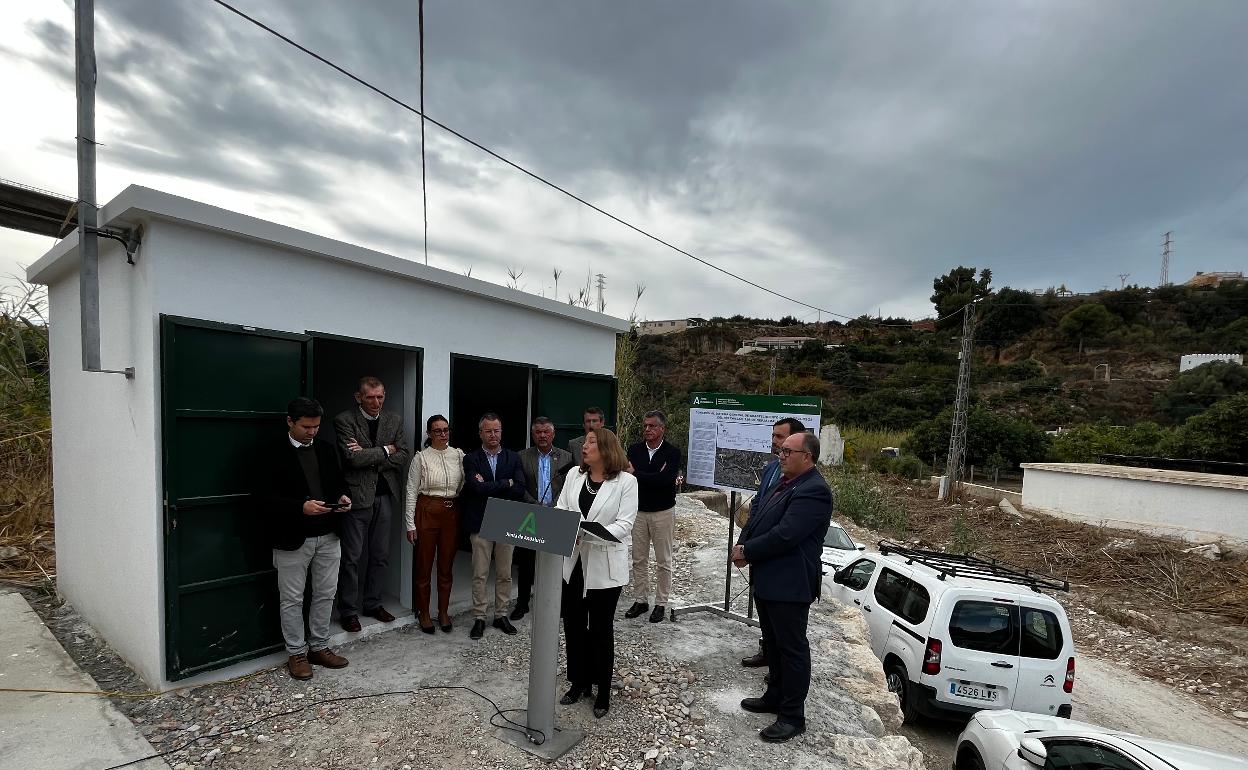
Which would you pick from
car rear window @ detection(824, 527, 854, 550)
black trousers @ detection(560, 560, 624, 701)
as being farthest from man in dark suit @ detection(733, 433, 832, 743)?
car rear window @ detection(824, 527, 854, 550)

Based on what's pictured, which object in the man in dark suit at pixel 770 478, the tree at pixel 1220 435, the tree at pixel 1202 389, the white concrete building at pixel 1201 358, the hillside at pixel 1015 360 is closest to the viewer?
the man in dark suit at pixel 770 478

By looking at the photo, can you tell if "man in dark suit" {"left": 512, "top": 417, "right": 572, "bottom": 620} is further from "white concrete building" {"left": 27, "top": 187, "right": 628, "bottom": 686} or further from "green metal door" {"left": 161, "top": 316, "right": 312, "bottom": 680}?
"green metal door" {"left": 161, "top": 316, "right": 312, "bottom": 680}

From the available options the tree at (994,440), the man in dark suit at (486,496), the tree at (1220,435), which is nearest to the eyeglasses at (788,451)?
the man in dark suit at (486,496)

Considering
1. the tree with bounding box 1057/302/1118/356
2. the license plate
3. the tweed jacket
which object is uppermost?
the tree with bounding box 1057/302/1118/356

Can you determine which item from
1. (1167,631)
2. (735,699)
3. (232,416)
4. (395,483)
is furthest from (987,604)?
(1167,631)

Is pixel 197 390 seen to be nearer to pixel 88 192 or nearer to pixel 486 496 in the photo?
pixel 88 192

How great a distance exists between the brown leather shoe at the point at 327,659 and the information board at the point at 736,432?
306cm

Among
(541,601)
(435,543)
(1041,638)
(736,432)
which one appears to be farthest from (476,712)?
(1041,638)

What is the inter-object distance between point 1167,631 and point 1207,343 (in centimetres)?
4630

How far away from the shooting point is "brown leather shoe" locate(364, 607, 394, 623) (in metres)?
4.48

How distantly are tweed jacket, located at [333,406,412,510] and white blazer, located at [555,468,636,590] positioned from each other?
1.63 m

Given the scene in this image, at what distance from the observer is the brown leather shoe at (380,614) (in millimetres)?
4484

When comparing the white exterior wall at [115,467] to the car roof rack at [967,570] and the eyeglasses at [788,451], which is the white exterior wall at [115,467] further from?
the car roof rack at [967,570]

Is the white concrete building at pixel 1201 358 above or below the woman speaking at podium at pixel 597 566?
above
